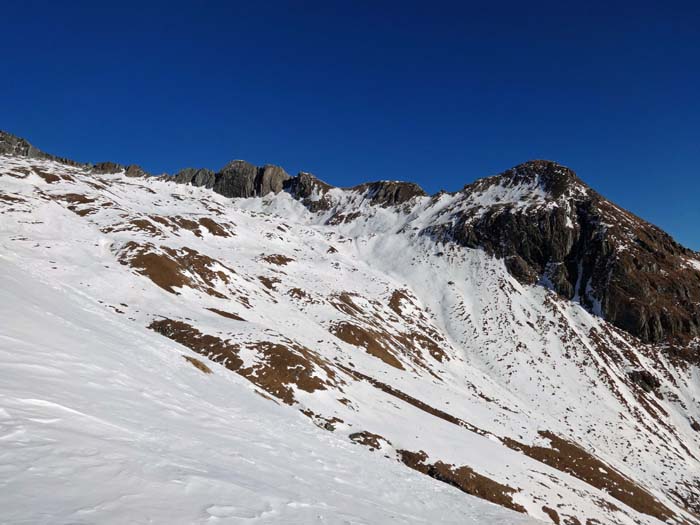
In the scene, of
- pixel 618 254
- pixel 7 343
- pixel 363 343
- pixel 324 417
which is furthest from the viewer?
pixel 618 254

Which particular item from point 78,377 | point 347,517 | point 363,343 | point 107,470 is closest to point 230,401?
point 78,377

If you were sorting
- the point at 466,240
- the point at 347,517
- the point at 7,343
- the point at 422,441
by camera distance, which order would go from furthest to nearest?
1. the point at 466,240
2. the point at 422,441
3. the point at 7,343
4. the point at 347,517

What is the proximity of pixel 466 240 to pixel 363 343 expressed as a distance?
85.6m

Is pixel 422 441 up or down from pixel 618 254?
down

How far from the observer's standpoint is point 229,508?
755cm

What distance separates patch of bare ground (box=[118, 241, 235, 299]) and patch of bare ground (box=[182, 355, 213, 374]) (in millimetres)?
30080

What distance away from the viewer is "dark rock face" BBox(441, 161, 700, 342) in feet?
356

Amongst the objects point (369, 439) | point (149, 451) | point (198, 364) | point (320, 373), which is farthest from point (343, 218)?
point (149, 451)

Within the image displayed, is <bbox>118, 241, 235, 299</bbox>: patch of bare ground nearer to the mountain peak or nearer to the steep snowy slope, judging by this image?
the steep snowy slope

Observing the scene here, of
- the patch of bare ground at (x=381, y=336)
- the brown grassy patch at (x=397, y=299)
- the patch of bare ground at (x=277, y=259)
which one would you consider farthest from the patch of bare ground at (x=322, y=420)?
the patch of bare ground at (x=277, y=259)

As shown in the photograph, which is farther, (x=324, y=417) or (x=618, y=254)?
(x=618, y=254)

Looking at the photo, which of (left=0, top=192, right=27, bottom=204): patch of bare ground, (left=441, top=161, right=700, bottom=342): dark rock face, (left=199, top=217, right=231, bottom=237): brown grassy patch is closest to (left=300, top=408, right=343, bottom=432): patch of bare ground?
(left=0, top=192, right=27, bottom=204): patch of bare ground

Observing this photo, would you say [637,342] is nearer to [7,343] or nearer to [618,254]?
[618,254]

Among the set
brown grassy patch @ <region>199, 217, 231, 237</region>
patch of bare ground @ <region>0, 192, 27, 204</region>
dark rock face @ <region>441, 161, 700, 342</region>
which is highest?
dark rock face @ <region>441, 161, 700, 342</region>
